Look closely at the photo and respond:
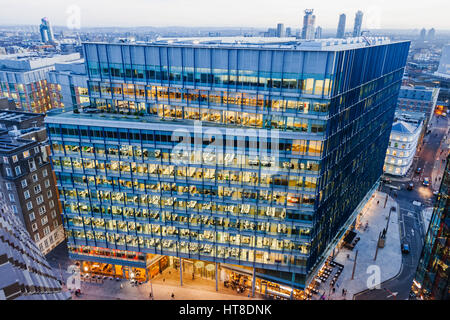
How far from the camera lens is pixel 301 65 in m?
55.8

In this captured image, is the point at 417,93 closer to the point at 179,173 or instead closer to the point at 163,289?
the point at 179,173

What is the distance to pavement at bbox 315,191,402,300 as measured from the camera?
7638 cm

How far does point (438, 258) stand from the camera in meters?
53.6

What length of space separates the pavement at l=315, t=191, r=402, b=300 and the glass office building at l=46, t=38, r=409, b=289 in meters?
10.3

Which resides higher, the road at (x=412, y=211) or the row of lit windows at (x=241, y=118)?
the row of lit windows at (x=241, y=118)

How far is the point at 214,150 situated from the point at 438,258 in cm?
4308

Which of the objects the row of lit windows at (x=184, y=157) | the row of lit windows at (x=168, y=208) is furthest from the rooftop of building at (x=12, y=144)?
the row of lit windows at (x=168, y=208)

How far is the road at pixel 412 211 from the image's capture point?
75.0 meters

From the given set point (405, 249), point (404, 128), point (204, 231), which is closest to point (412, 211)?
point (405, 249)

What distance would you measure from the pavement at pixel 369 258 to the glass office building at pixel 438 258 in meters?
18.2

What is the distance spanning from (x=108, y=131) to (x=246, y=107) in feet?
90.9

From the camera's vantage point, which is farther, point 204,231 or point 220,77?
point 204,231

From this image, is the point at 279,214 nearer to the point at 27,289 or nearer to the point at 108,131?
the point at 108,131

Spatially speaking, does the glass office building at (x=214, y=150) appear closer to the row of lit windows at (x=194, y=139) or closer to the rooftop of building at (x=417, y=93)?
the row of lit windows at (x=194, y=139)
